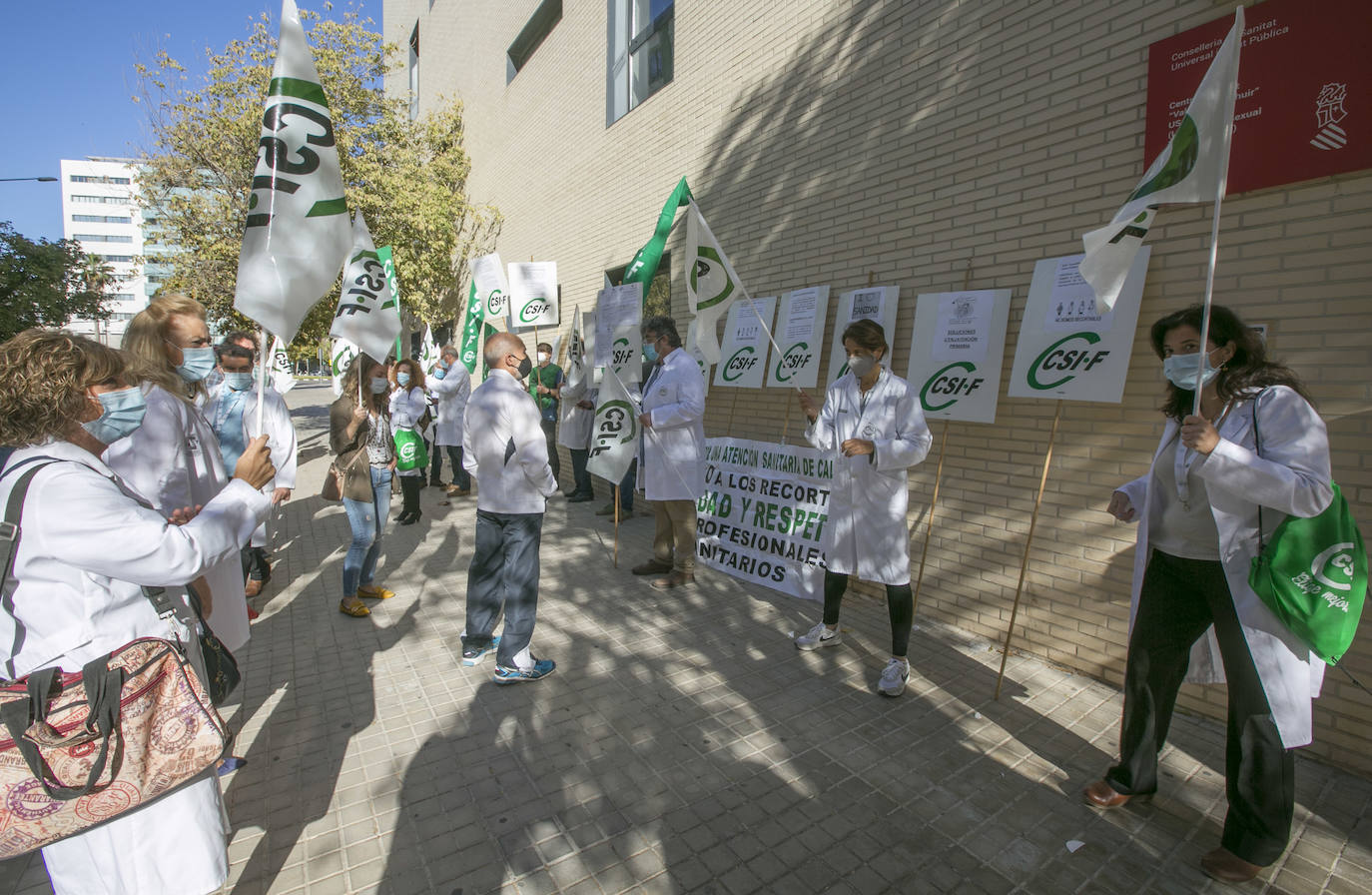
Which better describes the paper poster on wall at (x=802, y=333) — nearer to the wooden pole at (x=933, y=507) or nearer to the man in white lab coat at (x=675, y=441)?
the man in white lab coat at (x=675, y=441)

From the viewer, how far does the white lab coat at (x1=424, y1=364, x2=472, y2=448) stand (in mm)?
8773

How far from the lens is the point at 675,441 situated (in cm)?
559

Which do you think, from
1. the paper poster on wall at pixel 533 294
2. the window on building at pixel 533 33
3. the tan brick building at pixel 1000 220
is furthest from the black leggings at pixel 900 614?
the window on building at pixel 533 33

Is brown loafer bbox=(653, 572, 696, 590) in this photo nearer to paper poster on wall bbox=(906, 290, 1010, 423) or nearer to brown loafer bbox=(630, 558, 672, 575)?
brown loafer bbox=(630, 558, 672, 575)

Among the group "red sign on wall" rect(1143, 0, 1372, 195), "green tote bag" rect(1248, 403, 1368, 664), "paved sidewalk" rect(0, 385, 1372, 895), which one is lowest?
"paved sidewalk" rect(0, 385, 1372, 895)

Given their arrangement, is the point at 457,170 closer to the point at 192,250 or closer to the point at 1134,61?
the point at 192,250

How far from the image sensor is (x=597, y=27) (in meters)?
9.18

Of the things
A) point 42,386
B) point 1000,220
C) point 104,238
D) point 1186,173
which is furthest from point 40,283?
point 104,238

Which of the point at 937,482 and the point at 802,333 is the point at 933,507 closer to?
the point at 937,482

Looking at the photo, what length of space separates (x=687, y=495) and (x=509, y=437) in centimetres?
208

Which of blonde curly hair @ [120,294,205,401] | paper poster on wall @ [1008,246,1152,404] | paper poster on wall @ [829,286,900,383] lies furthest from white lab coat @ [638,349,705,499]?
blonde curly hair @ [120,294,205,401]

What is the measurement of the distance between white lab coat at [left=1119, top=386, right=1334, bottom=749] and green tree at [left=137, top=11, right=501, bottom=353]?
12585 millimetres

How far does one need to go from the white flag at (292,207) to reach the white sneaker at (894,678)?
3433mm

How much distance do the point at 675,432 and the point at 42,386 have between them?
424 cm
